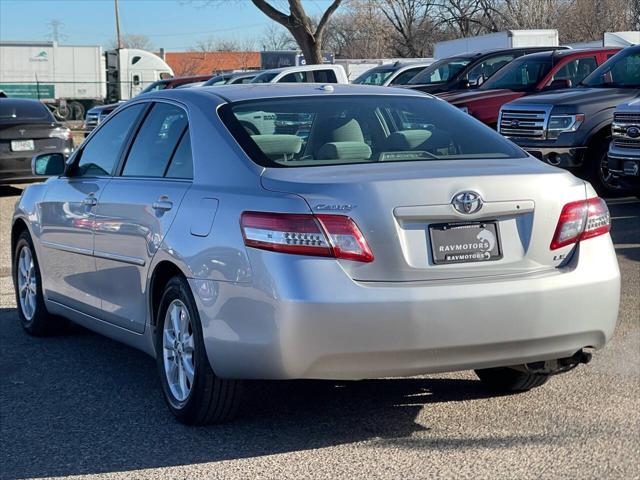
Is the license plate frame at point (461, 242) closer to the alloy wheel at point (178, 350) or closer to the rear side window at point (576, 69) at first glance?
the alloy wheel at point (178, 350)

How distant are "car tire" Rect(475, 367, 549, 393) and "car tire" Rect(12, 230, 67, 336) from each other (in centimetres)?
311

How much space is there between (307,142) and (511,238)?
121cm

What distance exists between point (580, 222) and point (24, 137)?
43.1 ft

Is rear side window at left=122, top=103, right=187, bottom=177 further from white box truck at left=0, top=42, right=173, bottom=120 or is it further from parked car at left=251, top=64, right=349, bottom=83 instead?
white box truck at left=0, top=42, right=173, bottom=120

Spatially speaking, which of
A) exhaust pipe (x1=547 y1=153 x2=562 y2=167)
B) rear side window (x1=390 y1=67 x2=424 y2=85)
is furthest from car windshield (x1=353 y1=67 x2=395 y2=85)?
exhaust pipe (x1=547 y1=153 x2=562 y2=167)

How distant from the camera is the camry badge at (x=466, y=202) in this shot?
471 cm

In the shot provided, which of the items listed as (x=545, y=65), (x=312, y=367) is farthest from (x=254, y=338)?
(x=545, y=65)

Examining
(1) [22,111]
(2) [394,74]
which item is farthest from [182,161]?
(2) [394,74]

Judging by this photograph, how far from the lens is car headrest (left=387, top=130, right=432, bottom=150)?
5516 mm

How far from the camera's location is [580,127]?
44.4 ft

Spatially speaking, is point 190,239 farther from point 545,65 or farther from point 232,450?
point 545,65

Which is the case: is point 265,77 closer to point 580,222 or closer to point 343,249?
point 580,222

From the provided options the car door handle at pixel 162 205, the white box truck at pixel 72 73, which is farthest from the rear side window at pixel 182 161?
the white box truck at pixel 72 73

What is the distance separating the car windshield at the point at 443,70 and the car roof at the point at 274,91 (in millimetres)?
15057
